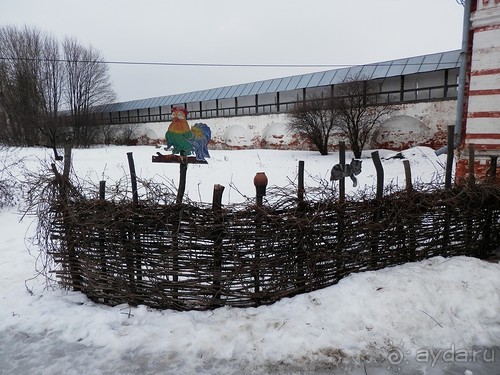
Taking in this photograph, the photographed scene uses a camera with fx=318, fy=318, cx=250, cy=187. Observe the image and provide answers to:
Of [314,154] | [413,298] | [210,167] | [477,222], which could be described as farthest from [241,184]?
[314,154]

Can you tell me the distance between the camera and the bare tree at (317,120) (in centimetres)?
2143

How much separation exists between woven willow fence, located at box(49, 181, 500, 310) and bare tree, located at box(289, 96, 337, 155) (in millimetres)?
18520

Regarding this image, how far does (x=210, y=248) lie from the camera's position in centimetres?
327

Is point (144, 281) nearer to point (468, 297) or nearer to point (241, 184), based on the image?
point (468, 297)

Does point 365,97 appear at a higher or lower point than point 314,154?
higher

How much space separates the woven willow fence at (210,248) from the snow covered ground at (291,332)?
17cm

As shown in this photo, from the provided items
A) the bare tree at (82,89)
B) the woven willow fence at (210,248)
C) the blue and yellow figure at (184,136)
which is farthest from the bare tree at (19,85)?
the woven willow fence at (210,248)

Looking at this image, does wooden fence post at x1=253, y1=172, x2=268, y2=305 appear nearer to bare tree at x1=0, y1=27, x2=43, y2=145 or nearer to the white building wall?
the white building wall

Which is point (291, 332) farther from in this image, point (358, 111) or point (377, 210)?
point (358, 111)

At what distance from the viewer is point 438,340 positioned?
3.00m

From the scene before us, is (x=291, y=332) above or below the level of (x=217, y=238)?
below

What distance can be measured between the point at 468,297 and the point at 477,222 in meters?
1.64

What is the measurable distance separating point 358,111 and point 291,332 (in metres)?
19.5

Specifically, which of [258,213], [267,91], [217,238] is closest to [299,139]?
[267,91]
